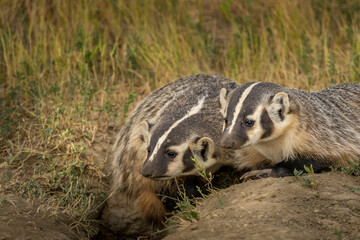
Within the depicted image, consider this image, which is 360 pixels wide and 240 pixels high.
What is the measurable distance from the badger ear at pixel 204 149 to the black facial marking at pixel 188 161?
0.03m

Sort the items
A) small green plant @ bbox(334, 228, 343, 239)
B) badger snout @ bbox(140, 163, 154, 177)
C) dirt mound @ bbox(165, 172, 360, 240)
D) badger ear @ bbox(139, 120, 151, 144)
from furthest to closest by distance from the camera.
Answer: badger ear @ bbox(139, 120, 151, 144)
badger snout @ bbox(140, 163, 154, 177)
dirt mound @ bbox(165, 172, 360, 240)
small green plant @ bbox(334, 228, 343, 239)

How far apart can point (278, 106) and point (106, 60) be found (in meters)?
3.35

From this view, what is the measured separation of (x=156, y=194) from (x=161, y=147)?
740 mm

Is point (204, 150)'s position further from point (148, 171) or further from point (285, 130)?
point (285, 130)

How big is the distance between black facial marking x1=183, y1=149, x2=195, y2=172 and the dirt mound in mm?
307

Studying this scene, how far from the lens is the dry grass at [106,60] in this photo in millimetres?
5176

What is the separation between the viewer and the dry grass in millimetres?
5176

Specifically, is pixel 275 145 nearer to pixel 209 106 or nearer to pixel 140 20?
pixel 209 106

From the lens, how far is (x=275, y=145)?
13.0ft

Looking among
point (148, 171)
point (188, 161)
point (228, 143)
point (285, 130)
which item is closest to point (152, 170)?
point (148, 171)

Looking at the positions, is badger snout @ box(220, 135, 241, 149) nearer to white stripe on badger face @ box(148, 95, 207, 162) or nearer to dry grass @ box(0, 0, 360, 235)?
white stripe on badger face @ box(148, 95, 207, 162)

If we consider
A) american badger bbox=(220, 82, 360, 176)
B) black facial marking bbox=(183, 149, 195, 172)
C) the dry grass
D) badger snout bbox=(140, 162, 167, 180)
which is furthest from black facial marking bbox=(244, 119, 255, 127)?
the dry grass

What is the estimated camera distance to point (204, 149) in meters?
4.17

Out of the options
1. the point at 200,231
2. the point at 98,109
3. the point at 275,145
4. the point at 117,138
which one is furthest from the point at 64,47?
the point at 200,231
